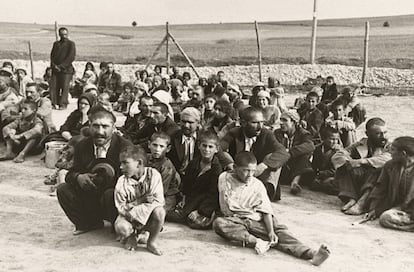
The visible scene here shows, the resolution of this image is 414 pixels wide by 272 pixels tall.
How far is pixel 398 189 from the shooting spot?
20.8 feet

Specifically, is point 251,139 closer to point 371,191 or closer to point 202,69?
point 371,191

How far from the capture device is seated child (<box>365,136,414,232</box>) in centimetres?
614

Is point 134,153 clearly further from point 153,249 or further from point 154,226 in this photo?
point 153,249

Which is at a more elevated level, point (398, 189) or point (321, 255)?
point (398, 189)

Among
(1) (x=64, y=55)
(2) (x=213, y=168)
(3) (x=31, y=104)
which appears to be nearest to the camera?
(2) (x=213, y=168)

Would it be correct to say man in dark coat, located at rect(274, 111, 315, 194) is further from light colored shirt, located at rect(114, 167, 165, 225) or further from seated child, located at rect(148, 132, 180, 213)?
light colored shirt, located at rect(114, 167, 165, 225)

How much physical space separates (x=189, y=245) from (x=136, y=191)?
72 cm

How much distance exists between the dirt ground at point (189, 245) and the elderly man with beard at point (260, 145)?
1.29 feet

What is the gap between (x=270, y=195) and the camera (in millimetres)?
6973

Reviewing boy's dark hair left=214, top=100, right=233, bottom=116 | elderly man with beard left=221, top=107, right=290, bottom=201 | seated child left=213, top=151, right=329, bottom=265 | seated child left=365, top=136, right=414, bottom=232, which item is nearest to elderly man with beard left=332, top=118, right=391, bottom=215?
seated child left=365, top=136, right=414, bottom=232

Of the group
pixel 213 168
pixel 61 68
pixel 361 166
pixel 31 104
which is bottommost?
pixel 361 166

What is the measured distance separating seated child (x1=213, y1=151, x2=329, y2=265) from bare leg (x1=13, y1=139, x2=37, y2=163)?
465 centimetres

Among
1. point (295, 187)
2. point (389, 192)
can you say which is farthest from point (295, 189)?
point (389, 192)

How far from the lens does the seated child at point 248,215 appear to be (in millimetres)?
5312
